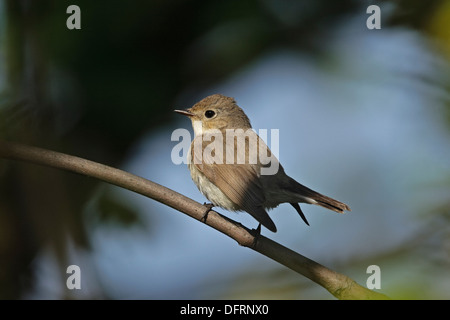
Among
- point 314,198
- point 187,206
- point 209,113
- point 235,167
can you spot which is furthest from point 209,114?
point 187,206

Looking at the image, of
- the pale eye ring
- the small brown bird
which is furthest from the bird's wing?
the pale eye ring

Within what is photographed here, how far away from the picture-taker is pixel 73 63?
237 cm

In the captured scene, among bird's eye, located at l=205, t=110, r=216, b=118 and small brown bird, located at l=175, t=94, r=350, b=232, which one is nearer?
small brown bird, located at l=175, t=94, r=350, b=232

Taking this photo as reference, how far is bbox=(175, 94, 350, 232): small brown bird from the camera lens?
3113 millimetres

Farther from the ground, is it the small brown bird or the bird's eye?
the bird's eye

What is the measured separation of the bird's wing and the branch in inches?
22.1

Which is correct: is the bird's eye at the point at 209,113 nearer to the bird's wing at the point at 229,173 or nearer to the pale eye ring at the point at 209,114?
the pale eye ring at the point at 209,114

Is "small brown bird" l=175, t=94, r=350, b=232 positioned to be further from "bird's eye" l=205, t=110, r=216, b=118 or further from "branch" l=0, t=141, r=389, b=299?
"branch" l=0, t=141, r=389, b=299

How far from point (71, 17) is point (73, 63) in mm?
226

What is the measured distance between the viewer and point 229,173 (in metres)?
3.34

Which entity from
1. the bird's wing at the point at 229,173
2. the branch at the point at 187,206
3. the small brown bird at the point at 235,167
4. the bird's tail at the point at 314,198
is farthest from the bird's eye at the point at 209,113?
the branch at the point at 187,206

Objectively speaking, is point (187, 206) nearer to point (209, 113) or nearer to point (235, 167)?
point (235, 167)

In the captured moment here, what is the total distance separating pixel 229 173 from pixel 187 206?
105cm

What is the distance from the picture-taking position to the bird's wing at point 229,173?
308cm
